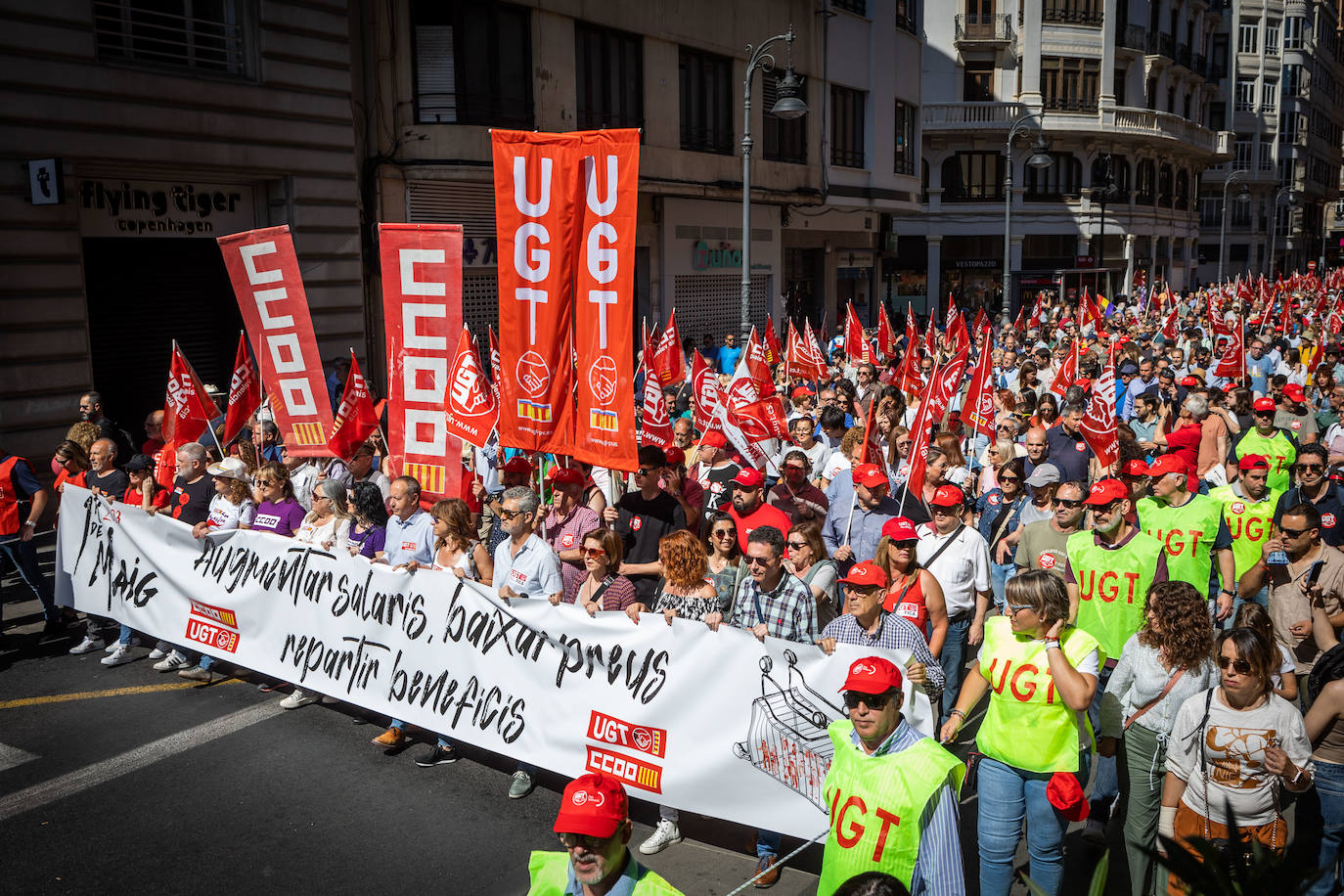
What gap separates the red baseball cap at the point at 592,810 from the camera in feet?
10.5

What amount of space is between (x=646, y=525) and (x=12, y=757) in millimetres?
4263

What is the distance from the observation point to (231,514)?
855 cm

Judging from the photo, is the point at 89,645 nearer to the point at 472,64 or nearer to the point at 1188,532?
the point at 1188,532

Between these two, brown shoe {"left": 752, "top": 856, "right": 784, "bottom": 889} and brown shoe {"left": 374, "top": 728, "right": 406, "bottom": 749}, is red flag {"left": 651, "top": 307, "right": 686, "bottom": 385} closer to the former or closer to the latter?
brown shoe {"left": 374, "top": 728, "right": 406, "bottom": 749}

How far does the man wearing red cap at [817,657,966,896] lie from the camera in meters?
3.75

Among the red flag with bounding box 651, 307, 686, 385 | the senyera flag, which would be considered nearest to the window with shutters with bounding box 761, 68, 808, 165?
the red flag with bounding box 651, 307, 686, 385

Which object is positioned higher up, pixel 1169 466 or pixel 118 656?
pixel 1169 466

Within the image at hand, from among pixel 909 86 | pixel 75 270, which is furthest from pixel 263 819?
pixel 909 86

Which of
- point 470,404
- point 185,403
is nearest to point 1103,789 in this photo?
point 470,404

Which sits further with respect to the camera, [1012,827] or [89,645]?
[89,645]

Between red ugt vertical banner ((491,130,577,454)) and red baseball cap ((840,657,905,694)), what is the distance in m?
3.35

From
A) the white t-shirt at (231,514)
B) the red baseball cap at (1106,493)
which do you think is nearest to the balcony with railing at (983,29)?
the white t-shirt at (231,514)

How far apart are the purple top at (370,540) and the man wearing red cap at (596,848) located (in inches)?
176

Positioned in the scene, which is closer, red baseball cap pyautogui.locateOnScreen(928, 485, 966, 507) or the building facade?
red baseball cap pyautogui.locateOnScreen(928, 485, 966, 507)
